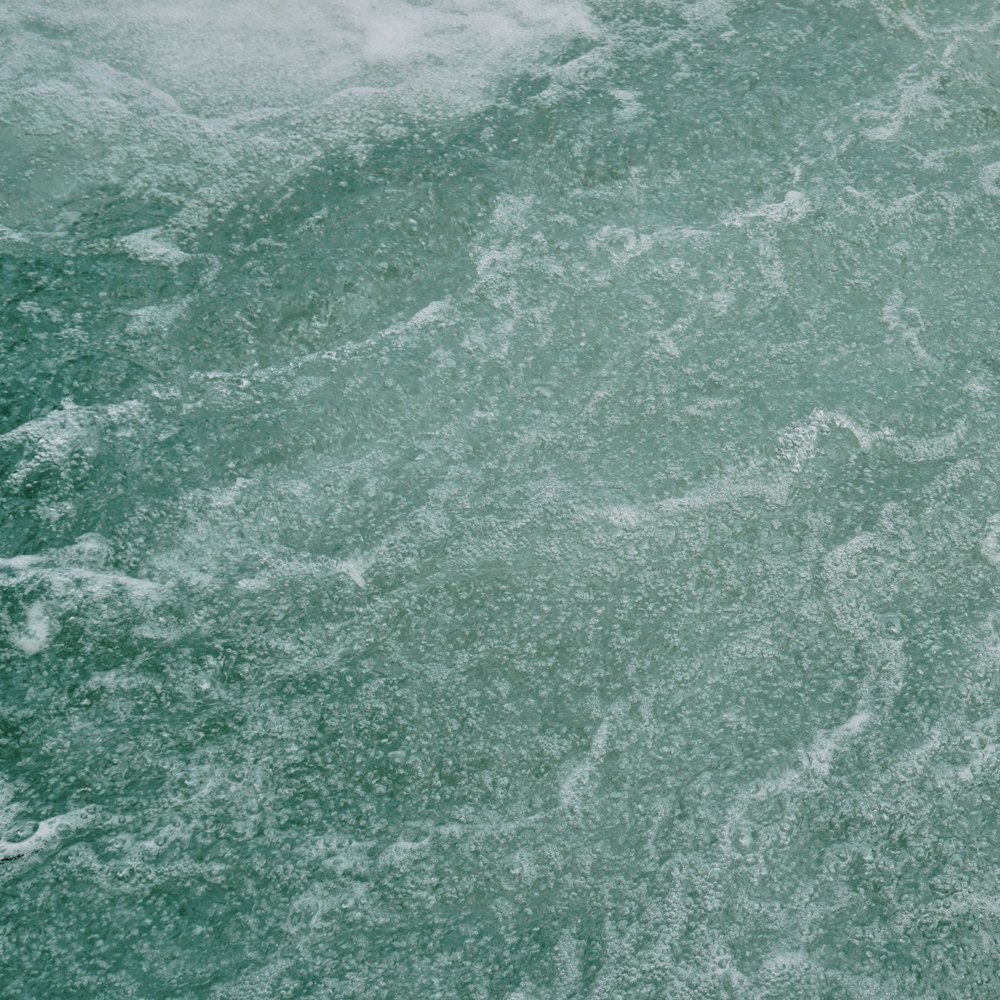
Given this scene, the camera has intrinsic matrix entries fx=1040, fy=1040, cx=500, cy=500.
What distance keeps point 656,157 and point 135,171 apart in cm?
123

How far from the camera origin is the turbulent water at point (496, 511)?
4.96ft

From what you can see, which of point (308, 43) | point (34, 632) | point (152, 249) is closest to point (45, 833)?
point (34, 632)

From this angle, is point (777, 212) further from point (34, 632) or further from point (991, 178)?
point (34, 632)

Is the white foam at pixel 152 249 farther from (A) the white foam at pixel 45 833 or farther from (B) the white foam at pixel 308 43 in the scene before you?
(A) the white foam at pixel 45 833

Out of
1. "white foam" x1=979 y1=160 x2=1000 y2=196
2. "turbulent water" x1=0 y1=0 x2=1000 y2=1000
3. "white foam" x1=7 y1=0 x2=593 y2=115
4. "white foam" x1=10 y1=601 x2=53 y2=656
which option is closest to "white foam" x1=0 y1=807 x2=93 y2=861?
"turbulent water" x1=0 y1=0 x2=1000 y2=1000

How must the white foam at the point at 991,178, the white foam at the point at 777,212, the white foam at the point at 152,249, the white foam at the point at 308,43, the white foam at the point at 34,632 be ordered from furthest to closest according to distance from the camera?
1. the white foam at the point at 308,43
2. the white foam at the point at 991,178
3. the white foam at the point at 777,212
4. the white foam at the point at 152,249
5. the white foam at the point at 34,632

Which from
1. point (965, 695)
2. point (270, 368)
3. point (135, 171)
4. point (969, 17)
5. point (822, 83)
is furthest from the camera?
point (969, 17)

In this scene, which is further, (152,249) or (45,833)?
(152,249)

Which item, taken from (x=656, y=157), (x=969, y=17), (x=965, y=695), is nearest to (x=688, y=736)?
(x=965, y=695)

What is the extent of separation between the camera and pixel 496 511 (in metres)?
1.91

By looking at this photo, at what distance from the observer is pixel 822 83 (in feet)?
8.86

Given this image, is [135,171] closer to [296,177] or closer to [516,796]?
[296,177]

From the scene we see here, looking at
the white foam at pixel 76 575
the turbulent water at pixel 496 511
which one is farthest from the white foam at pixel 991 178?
the white foam at pixel 76 575

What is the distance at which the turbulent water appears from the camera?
4.96 feet
